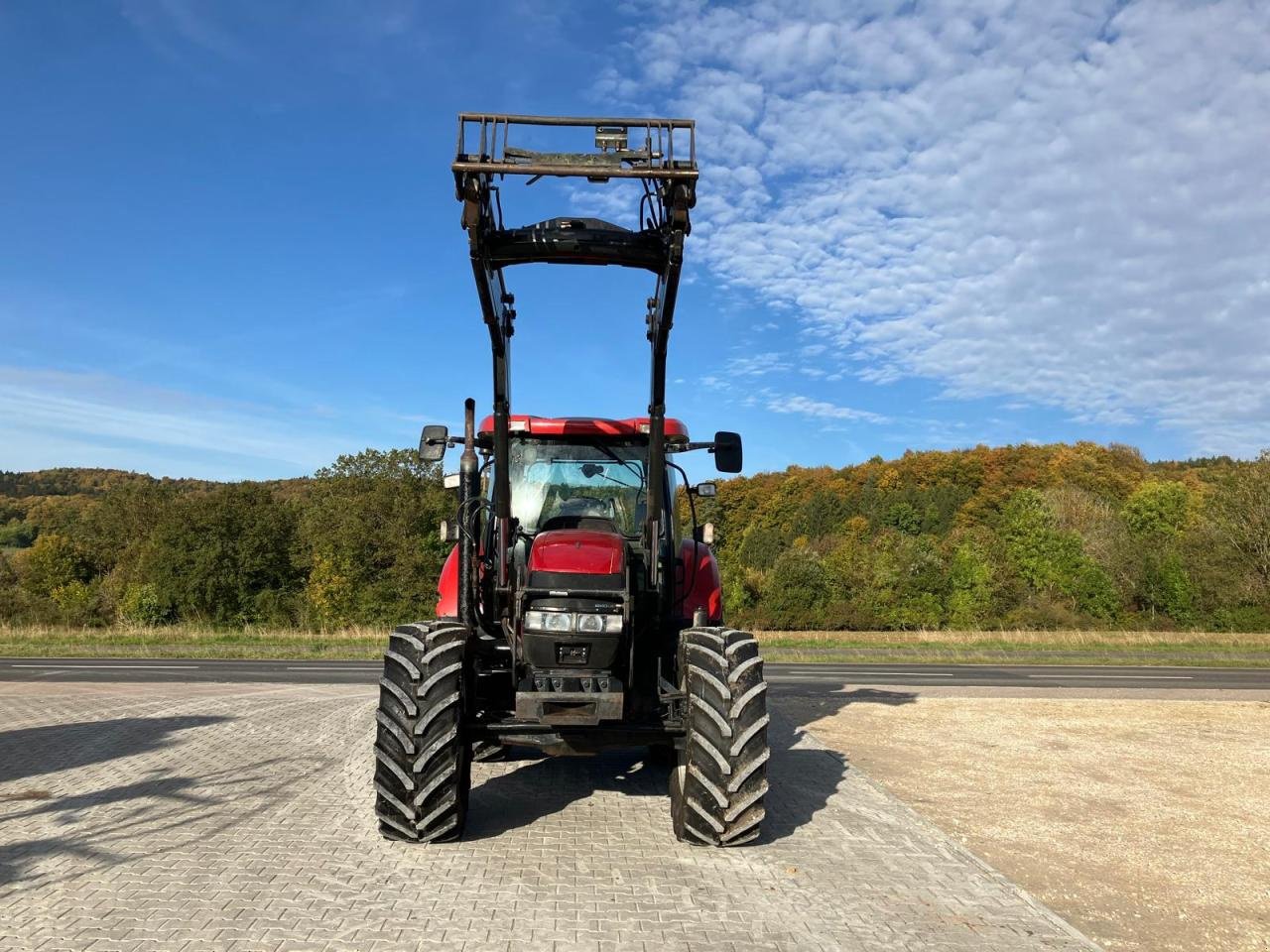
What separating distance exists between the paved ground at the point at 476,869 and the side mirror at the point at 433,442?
98.5 inches

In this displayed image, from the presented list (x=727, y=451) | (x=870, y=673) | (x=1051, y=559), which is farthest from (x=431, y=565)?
(x=727, y=451)

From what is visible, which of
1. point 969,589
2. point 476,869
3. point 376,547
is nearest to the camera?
point 476,869

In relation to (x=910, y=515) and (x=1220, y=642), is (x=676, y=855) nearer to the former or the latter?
(x=1220, y=642)

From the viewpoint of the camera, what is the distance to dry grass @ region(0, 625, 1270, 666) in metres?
22.3

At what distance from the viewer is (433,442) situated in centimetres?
668

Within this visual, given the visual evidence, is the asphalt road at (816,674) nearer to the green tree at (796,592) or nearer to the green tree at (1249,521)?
the green tree at (1249,521)

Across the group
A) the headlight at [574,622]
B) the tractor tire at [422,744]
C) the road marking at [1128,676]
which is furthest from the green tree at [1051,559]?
the tractor tire at [422,744]

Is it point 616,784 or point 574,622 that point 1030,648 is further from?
point 574,622

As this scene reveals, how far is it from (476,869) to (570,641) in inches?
53.1

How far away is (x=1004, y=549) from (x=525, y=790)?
41.6 metres

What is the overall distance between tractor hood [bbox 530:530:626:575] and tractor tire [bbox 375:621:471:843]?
0.75 meters

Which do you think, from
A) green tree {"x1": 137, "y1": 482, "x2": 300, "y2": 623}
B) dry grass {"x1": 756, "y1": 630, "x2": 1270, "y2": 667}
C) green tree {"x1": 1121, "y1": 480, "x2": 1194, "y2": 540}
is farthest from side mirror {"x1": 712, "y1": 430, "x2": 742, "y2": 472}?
green tree {"x1": 1121, "y1": 480, "x2": 1194, "y2": 540}

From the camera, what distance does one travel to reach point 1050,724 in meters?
11.0

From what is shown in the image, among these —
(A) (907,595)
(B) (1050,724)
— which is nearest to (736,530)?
(A) (907,595)
